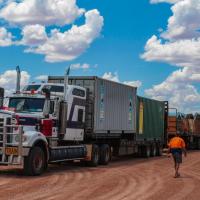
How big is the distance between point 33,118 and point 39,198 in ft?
19.9

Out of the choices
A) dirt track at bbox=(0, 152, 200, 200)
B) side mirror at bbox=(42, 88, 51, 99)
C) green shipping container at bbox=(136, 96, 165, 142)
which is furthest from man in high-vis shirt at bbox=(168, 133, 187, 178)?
green shipping container at bbox=(136, 96, 165, 142)

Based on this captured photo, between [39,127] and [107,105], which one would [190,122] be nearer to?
[107,105]

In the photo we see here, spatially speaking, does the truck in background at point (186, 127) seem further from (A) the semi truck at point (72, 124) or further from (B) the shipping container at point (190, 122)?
(A) the semi truck at point (72, 124)

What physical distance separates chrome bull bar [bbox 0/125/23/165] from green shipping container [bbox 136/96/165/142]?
12089 mm

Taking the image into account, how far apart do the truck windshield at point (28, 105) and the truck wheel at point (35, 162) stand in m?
1.74

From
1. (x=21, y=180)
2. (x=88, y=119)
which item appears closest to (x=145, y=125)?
(x=88, y=119)

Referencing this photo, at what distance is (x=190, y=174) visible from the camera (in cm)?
1828

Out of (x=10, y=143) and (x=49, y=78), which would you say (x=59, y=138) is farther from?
(x=49, y=78)

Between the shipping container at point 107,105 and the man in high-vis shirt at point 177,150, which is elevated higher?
the shipping container at point 107,105

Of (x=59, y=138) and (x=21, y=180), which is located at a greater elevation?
(x=59, y=138)

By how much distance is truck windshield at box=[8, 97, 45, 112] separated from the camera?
1742 centimetres

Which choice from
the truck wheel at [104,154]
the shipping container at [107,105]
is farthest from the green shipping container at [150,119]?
the truck wheel at [104,154]

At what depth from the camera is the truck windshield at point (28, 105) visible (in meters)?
17.4

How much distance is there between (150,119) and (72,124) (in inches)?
442
